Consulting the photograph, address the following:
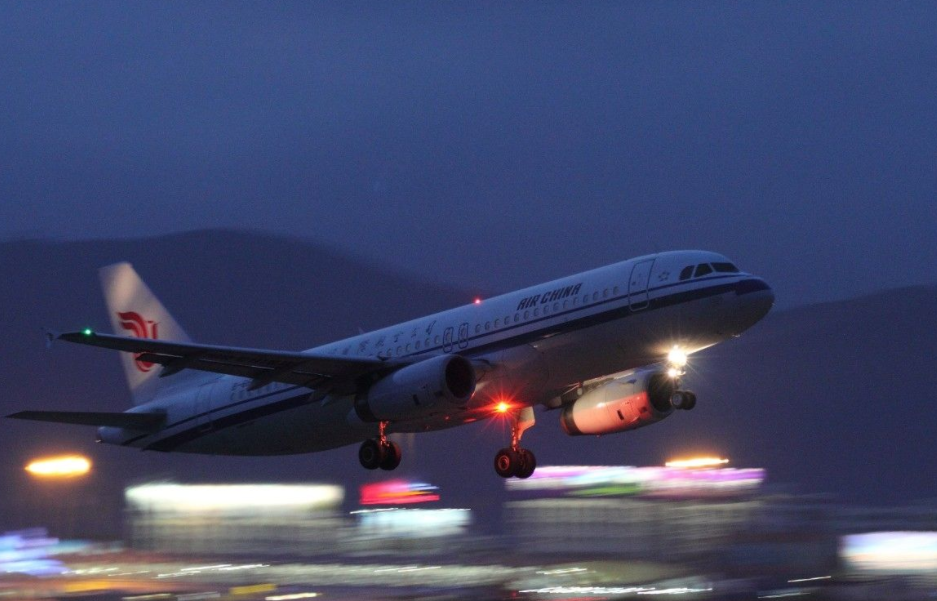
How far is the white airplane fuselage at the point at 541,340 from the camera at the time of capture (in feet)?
113

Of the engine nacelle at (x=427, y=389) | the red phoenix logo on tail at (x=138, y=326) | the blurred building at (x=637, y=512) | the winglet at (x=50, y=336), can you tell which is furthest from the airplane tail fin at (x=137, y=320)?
the blurred building at (x=637, y=512)

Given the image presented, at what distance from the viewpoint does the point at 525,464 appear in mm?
40500

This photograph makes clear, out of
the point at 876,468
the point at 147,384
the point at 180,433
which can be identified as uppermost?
the point at 876,468

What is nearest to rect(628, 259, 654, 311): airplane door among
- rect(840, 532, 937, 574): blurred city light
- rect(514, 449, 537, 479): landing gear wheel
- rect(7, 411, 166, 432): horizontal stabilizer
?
rect(514, 449, 537, 479): landing gear wheel

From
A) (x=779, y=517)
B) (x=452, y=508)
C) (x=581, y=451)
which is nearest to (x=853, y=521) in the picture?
(x=779, y=517)

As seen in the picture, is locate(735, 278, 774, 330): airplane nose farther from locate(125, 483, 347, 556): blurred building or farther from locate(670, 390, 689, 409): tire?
locate(125, 483, 347, 556): blurred building

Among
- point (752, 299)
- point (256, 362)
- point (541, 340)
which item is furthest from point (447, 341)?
point (752, 299)

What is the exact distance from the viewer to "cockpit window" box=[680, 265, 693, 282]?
1358 inches

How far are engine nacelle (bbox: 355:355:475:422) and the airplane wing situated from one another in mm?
1569

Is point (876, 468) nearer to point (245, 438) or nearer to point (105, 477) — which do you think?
point (105, 477)

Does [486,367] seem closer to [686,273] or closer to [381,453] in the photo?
[381,453]

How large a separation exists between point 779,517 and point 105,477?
7046 centimetres

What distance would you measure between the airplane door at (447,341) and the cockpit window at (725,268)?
8602mm

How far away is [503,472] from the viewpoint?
4050 centimetres
